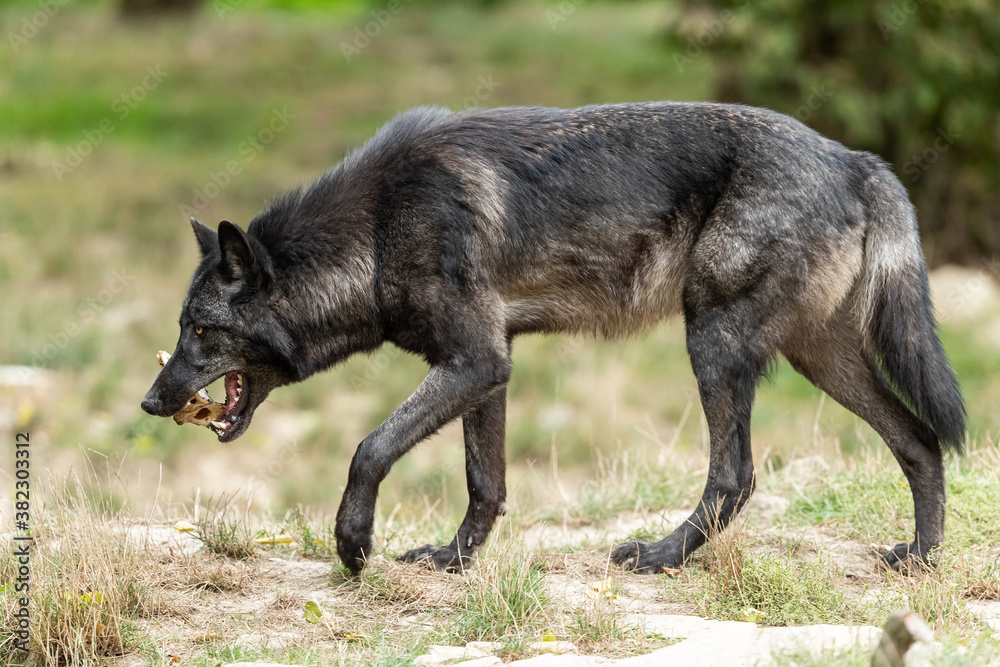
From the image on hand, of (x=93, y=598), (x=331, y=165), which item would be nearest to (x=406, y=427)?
(x=93, y=598)

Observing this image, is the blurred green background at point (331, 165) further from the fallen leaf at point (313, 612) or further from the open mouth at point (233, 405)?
the fallen leaf at point (313, 612)

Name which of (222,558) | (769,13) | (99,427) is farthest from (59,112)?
(222,558)

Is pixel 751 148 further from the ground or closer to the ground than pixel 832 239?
further from the ground

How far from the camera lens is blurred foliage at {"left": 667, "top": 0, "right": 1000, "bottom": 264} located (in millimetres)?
14680

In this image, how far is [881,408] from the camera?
5668mm

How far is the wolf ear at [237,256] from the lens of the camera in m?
5.21

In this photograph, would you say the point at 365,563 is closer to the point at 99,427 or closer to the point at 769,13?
the point at 99,427

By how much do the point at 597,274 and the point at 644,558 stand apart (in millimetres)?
1495

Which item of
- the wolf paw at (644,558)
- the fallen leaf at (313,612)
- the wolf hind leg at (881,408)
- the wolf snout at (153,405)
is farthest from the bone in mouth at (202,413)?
the wolf hind leg at (881,408)

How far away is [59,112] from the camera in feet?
61.3

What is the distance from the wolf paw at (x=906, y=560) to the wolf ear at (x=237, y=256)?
3.51 metres

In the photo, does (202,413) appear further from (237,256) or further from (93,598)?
(93,598)

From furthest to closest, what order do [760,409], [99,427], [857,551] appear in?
1. [760,409]
2. [99,427]
3. [857,551]

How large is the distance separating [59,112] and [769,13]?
12193 millimetres
